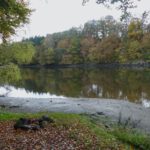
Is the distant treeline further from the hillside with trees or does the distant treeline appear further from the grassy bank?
the grassy bank

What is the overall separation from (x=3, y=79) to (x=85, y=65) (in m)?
80.6

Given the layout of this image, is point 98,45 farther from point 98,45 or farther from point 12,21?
point 12,21

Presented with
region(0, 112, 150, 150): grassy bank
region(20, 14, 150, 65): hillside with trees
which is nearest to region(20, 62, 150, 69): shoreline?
region(20, 14, 150, 65): hillside with trees

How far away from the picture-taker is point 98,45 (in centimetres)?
10438

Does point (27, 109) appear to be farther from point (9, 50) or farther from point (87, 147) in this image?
point (87, 147)

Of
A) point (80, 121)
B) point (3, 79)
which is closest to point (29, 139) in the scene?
point (80, 121)

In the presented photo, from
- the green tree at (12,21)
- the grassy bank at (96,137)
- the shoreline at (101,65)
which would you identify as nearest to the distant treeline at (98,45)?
the shoreline at (101,65)

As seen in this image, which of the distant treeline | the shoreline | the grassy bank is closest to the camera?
the grassy bank

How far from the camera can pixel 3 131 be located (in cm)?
1245

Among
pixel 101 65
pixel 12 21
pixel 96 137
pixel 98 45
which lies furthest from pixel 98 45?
pixel 96 137

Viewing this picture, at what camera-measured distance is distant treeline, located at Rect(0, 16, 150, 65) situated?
92062 millimetres

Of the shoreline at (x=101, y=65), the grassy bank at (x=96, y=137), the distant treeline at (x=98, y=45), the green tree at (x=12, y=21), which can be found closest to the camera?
the grassy bank at (x=96, y=137)

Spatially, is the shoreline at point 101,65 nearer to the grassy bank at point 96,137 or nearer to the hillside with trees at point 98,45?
the hillside with trees at point 98,45

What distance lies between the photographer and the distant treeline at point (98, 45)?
9206cm
